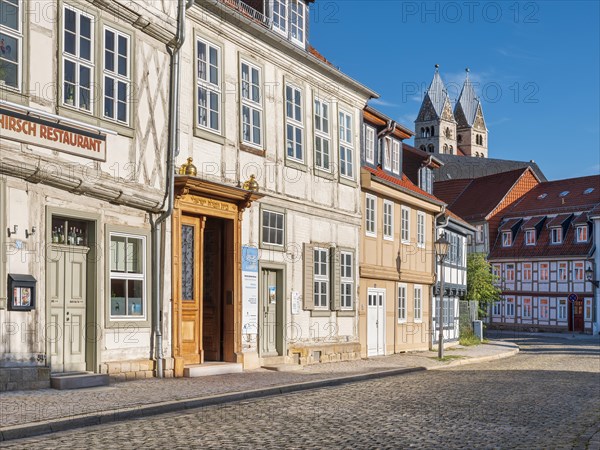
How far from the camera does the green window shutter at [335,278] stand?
949 inches

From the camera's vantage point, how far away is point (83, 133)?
14.9 metres

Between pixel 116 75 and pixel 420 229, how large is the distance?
17868 millimetres

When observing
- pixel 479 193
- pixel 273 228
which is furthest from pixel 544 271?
pixel 273 228

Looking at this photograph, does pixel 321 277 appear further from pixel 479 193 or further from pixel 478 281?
pixel 479 193

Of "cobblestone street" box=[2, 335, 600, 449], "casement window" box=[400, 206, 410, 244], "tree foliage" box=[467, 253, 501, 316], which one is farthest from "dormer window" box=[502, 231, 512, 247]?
"cobblestone street" box=[2, 335, 600, 449]

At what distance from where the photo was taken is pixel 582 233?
64.8 m

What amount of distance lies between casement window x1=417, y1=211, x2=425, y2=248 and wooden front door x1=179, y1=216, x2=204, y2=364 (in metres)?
14.4

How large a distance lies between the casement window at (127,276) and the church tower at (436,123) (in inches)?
5468

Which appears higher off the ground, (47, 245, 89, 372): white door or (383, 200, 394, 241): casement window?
(383, 200, 394, 241): casement window

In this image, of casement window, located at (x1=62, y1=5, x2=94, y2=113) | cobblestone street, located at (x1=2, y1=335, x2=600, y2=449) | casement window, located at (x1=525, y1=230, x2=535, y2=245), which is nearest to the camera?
cobblestone street, located at (x1=2, y1=335, x2=600, y2=449)

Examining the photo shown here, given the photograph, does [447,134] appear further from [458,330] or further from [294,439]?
[294,439]

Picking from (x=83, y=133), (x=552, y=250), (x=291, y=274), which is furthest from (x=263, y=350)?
(x=552, y=250)

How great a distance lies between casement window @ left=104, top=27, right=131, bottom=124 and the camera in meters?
15.6

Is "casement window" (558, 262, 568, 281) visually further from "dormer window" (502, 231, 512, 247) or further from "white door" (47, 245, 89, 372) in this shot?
"white door" (47, 245, 89, 372)
